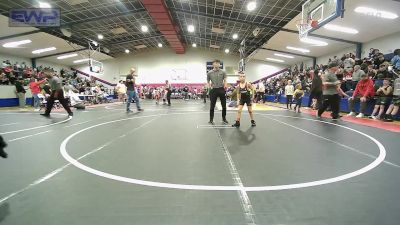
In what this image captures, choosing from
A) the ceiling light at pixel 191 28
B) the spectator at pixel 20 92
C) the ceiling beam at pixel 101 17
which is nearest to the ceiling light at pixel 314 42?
the ceiling light at pixel 191 28

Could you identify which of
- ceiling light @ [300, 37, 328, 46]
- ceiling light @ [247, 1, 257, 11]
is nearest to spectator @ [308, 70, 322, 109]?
ceiling light @ [247, 1, 257, 11]

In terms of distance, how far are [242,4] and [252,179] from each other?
14.0m

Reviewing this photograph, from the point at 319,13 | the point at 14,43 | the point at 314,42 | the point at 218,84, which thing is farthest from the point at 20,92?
the point at 314,42

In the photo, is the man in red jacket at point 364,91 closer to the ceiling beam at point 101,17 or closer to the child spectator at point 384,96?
the child spectator at point 384,96

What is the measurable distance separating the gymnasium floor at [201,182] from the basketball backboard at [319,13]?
585 cm

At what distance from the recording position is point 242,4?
49.1 feet

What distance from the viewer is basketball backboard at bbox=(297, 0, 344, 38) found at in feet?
29.3

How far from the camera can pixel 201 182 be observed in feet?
8.54

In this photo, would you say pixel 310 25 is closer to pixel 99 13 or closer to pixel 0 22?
pixel 99 13

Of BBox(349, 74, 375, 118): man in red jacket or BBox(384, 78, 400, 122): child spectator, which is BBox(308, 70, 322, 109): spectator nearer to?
BBox(349, 74, 375, 118): man in red jacket

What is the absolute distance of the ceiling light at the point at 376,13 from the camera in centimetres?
1240

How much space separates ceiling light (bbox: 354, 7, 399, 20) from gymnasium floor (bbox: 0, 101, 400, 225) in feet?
33.5

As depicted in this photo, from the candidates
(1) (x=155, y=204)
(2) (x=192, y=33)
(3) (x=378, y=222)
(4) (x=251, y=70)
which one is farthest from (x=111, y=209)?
(4) (x=251, y=70)

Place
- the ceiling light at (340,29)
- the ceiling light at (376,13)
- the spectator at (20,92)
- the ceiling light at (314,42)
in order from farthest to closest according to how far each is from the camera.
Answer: the ceiling light at (314,42) → the spectator at (20,92) → the ceiling light at (340,29) → the ceiling light at (376,13)
